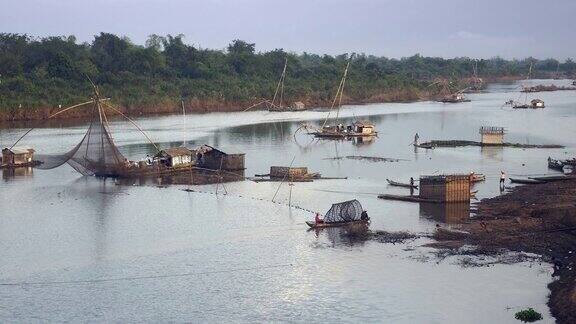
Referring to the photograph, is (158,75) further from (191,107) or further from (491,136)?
(491,136)

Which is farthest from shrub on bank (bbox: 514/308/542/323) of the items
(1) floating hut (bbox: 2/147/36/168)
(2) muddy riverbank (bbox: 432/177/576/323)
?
(1) floating hut (bbox: 2/147/36/168)

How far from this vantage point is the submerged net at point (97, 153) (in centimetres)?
2423

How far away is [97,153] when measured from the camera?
2458 centimetres

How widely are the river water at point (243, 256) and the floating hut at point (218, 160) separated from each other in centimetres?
56

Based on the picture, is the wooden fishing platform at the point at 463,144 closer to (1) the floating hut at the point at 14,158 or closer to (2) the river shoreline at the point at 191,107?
(2) the river shoreline at the point at 191,107

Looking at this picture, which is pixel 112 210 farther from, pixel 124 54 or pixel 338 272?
pixel 124 54

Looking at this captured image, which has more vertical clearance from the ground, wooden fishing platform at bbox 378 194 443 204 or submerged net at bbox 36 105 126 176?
submerged net at bbox 36 105 126 176

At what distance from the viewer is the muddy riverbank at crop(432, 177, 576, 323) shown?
518 inches

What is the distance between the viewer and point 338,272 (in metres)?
14.4

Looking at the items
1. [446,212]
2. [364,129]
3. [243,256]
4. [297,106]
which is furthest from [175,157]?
[297,106]

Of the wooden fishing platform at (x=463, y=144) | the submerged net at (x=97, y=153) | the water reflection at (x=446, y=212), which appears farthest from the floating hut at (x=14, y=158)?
the wooden fishing platform at (x=463, y=144)

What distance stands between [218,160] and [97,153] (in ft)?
11.7

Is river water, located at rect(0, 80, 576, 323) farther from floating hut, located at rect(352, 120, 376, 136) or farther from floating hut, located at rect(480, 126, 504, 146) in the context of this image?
floating hut, located at rect(352, 120, 376, 136)

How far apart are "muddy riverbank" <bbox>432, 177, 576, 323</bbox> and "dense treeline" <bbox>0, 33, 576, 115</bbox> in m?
24.4
